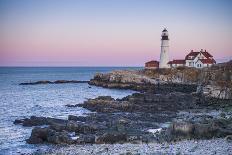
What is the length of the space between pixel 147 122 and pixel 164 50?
65.5 meters

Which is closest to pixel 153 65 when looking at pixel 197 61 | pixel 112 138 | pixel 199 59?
pixel 197 61

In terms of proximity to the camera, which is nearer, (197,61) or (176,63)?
(197,61)

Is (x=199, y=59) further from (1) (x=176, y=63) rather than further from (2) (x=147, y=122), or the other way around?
(2) (x=147, y=122)

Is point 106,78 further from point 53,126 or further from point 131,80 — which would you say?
point 53,126

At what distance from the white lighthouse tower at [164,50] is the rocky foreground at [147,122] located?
84.4 feet

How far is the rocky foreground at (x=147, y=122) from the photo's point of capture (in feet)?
99.3

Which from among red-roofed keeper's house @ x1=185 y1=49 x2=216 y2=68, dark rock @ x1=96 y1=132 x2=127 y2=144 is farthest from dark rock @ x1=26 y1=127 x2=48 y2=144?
red-roofed keeper's house @ x1=185 y1=49 x2=216 y2=68

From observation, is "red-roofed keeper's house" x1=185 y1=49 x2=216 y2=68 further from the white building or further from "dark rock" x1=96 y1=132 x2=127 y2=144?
"dark rock" x1=96 y1=132 x2=127 y2=144

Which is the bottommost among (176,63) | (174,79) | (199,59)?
(174,79)

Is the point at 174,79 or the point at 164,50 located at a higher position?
the point at 164,50

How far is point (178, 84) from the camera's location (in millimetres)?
85438

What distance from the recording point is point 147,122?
40.2 m

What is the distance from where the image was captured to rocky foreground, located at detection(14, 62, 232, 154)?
99.3 feet

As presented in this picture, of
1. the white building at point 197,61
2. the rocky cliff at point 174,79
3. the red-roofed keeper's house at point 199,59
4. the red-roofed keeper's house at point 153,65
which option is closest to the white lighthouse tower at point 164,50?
the white building at point 197,61
